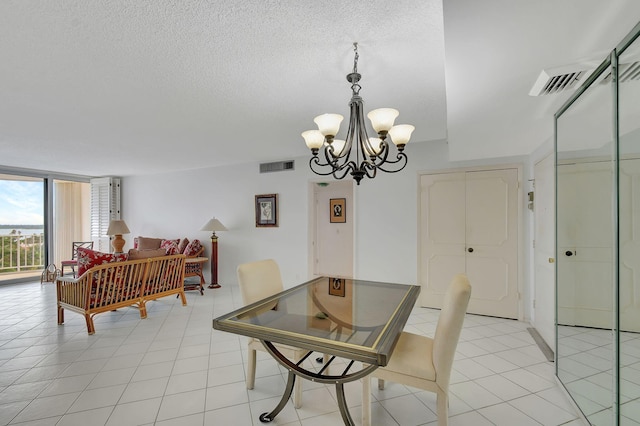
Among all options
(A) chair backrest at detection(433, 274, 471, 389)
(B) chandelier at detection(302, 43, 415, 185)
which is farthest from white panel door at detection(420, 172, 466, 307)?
(A) chair backrest at detection(433, 274, 471, 389)

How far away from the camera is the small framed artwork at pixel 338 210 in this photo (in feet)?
19.8

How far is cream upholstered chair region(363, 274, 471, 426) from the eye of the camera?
4.67 ft

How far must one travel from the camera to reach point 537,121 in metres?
2.43

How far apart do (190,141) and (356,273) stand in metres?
3.05

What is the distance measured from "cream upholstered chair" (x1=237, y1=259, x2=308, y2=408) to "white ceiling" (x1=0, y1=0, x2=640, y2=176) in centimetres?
143

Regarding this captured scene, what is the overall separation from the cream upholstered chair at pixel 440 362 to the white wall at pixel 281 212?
2512 mm

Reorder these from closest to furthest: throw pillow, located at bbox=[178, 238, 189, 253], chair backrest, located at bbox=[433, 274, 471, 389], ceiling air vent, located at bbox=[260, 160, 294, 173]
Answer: chair backrest, located at bbox=[433, 274, 471, 389] → ceiling air vent, located at bbox=[260, 160, 294, 173] → throw pillow, located at bbox=[178, 238, 189, 253]

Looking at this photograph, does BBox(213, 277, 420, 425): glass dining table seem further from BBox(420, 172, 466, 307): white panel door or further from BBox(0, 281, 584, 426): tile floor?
BBox(420, 172, 466, 307): white panel door

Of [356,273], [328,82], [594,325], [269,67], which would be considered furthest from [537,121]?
[356,273]

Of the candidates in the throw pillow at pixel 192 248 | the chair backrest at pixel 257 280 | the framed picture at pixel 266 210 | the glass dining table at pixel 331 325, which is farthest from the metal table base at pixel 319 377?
the throw pillow at pixel 192 248

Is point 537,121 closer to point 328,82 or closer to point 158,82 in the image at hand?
point 328,82

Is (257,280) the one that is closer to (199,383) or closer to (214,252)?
(199,383)

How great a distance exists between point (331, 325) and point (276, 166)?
12.7 feet

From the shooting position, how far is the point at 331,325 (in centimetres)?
155
